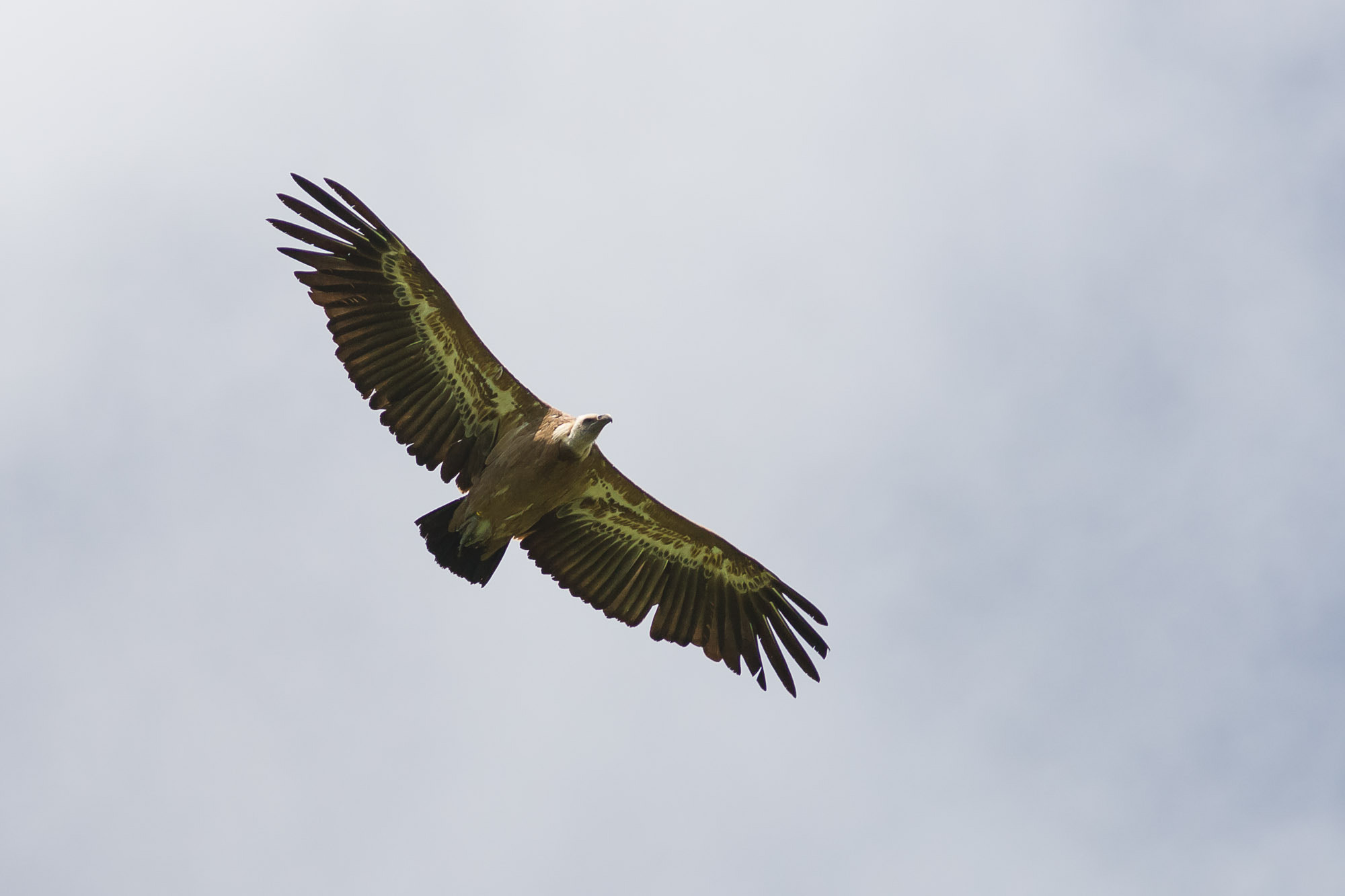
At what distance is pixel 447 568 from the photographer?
682 inches

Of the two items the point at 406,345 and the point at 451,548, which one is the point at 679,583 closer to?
the point at 451,548

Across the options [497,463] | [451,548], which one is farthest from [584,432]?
[451,548]

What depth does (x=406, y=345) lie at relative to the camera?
56.2 feet

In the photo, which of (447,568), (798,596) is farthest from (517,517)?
(798,596)

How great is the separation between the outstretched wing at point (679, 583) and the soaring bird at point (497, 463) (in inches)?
→ 0.7

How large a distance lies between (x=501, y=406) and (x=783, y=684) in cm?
446

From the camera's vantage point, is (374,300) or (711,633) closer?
(374,300)

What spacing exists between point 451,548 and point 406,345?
2.21m

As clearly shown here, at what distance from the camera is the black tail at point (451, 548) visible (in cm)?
1720

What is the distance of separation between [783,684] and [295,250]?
7116 mm

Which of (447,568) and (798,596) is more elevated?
(798,596)

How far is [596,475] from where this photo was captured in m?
17.5

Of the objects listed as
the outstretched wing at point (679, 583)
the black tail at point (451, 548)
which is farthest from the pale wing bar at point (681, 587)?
the black tail at point (451, 548)

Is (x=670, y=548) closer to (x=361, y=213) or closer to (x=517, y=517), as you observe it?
(x=517, y=517)
